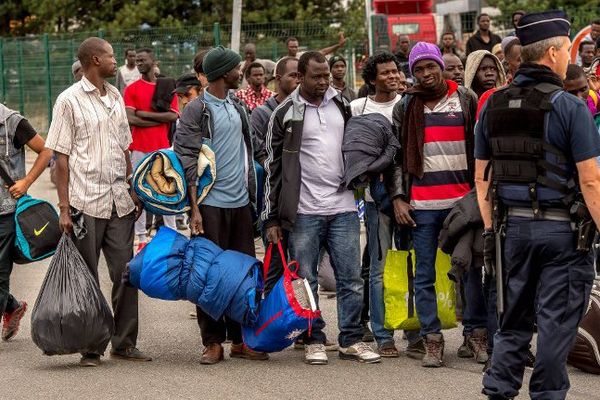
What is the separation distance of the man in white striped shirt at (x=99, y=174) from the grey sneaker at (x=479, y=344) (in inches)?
85.5

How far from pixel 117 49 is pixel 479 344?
1830 cm

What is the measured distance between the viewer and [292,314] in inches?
318

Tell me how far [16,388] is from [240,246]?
1.77m

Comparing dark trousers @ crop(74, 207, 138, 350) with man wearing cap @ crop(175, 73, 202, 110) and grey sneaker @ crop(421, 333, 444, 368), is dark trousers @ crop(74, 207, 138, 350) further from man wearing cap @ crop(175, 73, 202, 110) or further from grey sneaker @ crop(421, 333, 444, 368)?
man wearing cap @ crop(175, 73, 202, 110)

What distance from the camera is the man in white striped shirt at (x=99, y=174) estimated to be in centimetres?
843

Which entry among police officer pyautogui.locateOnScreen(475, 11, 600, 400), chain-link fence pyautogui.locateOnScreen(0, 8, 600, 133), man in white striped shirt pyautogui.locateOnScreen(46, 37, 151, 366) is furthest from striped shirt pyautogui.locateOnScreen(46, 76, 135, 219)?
chain-link fence pyautogui.locateOnScreen(0, 8, 600, 133)

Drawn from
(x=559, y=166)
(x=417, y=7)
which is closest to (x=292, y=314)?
(x=559, y=166)

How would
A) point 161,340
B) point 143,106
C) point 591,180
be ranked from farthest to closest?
point 143,106 < point 161,340 < point 591,180

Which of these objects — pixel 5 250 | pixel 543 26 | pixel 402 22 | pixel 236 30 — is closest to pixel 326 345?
pixel 5 250

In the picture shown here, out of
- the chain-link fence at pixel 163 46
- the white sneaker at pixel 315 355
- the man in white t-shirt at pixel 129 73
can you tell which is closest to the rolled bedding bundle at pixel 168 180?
the white sneaker at pixel 315 355

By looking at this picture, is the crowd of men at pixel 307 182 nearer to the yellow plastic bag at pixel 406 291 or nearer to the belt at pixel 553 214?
the yellow plastic bag at pixel 406 291

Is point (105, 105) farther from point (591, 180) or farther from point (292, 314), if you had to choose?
point (591, 180)

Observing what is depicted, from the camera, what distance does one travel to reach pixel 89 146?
27.8 feet

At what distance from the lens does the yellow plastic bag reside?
8453 millimetres
